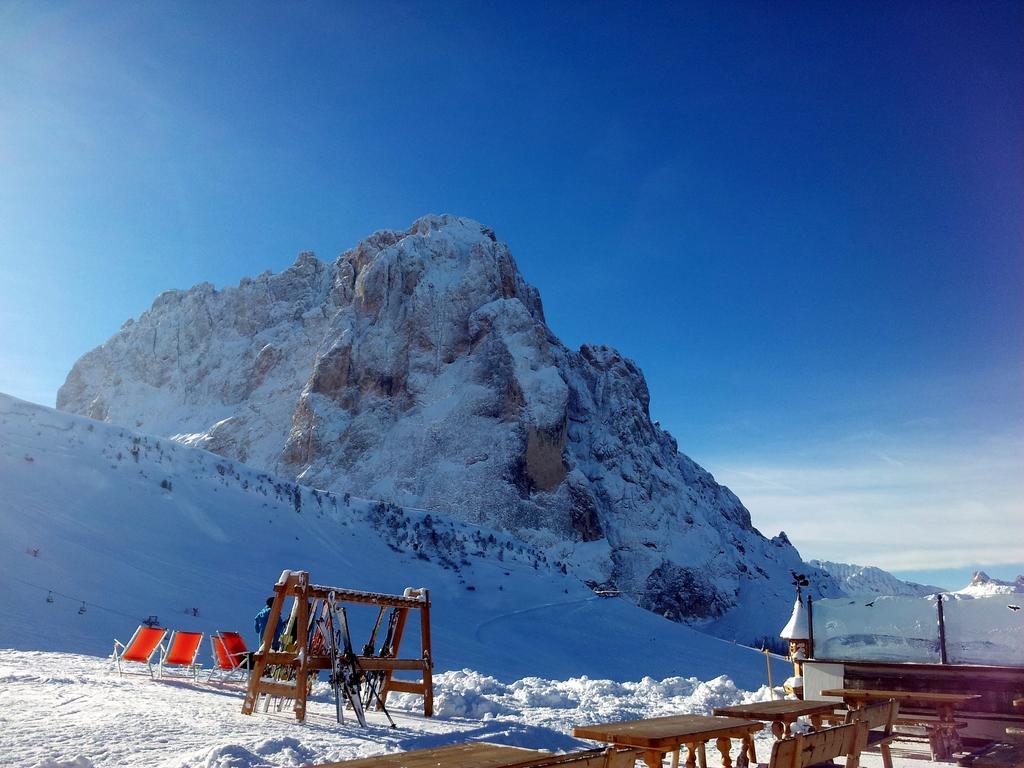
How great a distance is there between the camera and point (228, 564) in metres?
17.2

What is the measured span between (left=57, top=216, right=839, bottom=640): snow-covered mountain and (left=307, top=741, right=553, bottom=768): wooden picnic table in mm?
44623

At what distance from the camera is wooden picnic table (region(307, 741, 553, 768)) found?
329 centimetres

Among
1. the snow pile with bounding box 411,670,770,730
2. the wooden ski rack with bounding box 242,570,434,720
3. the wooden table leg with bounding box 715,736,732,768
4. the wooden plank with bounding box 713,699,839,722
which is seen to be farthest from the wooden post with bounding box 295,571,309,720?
the wooden table leg with bounding box 715,736,732,768

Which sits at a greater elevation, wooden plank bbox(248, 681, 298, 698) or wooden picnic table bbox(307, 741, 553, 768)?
wooden picnic table bbox(307, 741, 553, 768)

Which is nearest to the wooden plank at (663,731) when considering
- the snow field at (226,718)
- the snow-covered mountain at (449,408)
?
the snow field at (226,718)

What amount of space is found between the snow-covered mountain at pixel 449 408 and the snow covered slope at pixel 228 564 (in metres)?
24.7

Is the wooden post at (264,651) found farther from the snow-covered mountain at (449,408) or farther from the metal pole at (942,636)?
the snow-covered mountain at (449,408)

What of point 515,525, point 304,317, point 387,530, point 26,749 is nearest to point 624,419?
point 515,525

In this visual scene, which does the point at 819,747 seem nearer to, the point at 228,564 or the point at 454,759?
the point at 454,759

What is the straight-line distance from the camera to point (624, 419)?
6725 centimetres

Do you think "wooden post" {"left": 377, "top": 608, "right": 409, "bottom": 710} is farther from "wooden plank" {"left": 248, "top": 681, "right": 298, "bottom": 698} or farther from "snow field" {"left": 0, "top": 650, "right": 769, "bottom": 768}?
"wooden plank" {"left": 248, "top": 681, "right": 298, "bottom": 698}

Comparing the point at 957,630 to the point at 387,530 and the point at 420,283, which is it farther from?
the point at 420,283

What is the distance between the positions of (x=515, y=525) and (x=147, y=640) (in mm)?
42034

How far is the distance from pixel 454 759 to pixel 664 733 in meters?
1.37
